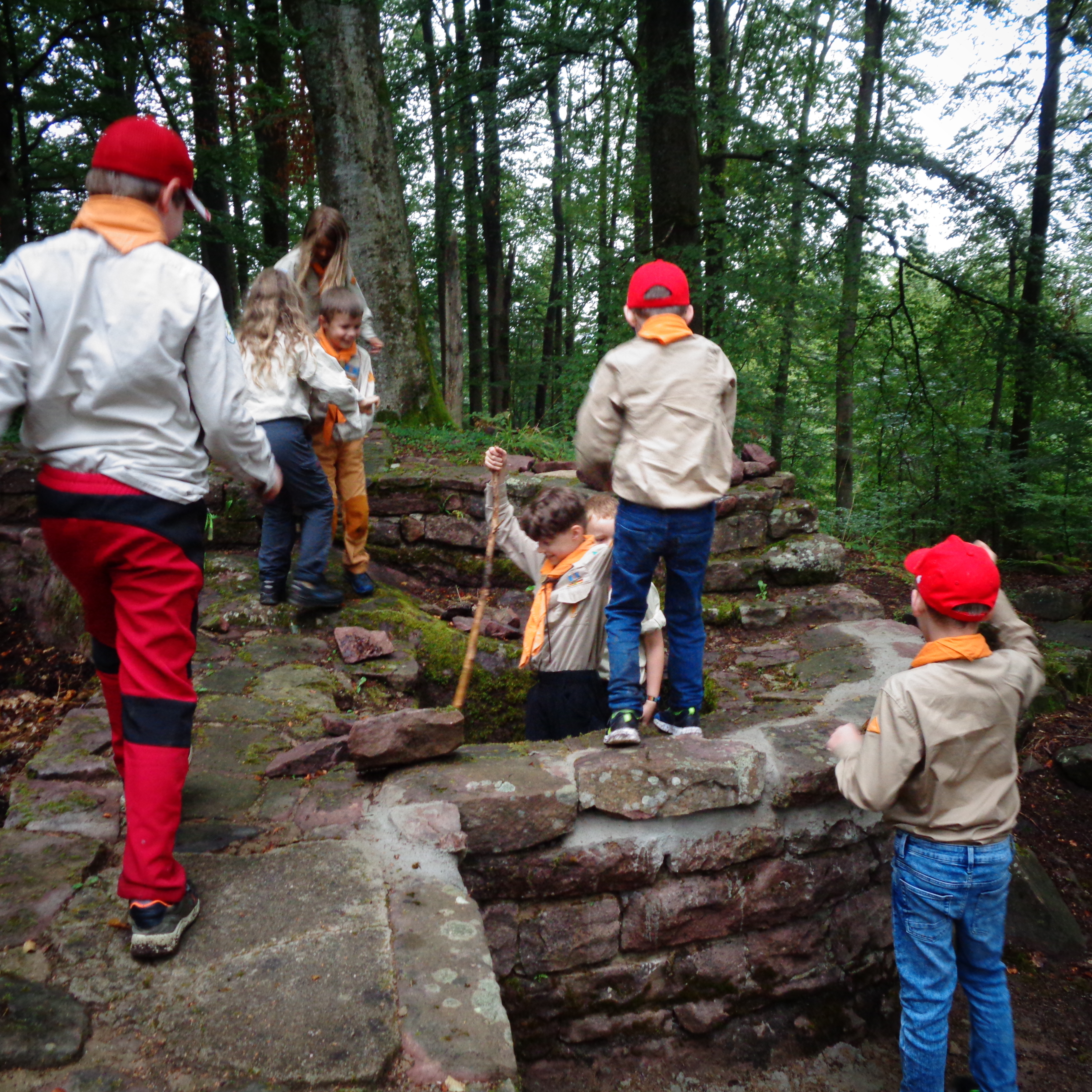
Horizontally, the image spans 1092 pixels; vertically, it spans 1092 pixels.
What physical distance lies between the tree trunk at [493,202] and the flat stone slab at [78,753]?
8.12 metres

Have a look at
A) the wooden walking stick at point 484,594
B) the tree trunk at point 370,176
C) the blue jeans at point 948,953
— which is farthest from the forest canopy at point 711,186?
the blue jeans at point 948,953

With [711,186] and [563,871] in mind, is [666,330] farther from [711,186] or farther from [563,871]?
[711,186]

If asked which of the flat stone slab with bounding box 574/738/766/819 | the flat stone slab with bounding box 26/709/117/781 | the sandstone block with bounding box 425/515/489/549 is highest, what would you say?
the sandstone block with bounding box 425/515/489/549

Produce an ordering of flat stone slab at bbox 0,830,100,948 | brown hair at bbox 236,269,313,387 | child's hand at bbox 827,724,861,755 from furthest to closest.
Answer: brown hair at bbox 236,269,313,387 → child's hand at bbox 827,724,861,755 → flat stone slab at bbox 0,830,100,948

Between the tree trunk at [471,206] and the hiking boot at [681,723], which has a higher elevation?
the tree trunk at [471,206]

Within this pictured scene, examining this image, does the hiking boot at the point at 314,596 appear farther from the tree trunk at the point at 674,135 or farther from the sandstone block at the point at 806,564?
the tree trunk at the point at 674,135

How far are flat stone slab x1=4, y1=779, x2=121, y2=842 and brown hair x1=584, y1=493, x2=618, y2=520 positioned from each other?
2.20m

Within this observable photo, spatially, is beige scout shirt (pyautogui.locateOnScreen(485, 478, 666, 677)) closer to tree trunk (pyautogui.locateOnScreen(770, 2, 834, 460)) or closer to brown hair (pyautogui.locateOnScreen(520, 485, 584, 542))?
brown hair (pyautogui.locateOnScreen(520, 485, 584, 542))

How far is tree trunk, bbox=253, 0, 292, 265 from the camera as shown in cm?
740

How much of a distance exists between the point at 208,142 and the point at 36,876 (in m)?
10.6

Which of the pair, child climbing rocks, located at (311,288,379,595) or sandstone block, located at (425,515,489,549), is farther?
sandstone block, located at (425,515,489,549)

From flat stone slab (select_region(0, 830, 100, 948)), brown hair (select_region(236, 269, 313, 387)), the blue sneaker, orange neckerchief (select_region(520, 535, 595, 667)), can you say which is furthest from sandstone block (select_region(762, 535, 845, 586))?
flat stone slab (select_region(0, 830, 100, 948))

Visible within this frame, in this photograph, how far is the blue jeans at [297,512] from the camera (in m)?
4.10

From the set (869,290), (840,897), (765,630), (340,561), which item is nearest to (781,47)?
(869,290)
